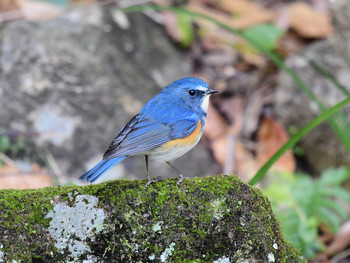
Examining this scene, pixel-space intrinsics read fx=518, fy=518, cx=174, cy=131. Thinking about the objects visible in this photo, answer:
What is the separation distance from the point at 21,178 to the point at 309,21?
5615 mm

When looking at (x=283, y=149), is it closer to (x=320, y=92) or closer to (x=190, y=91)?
(x=190, y=91)

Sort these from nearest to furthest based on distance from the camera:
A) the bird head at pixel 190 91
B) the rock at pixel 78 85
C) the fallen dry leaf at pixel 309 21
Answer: the bird head at pixel 190 91 < the rock at pixel 78 85 < the fallen dry leaf at pixel 309 21

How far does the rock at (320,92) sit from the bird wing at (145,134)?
3.91 meters

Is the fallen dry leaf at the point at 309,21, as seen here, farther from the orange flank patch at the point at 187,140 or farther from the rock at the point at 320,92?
the orange flank patch at the point at 187,140

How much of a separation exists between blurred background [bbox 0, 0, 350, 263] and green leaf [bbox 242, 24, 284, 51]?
0.08 ft

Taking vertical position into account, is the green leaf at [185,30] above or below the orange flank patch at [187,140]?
above

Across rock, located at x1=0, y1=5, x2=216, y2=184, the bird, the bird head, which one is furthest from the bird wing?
rock, located at x1=0, y1=5, x2=216, y2=184

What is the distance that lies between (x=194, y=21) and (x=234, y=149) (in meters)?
2.67

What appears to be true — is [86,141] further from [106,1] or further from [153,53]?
[106,1]

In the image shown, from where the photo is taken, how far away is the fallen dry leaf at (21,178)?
5.51 m

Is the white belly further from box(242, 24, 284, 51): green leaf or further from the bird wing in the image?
box(242, 24, 284, 51): green leaf

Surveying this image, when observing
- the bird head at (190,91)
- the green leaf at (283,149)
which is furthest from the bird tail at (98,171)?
the green leaf at (283,149)

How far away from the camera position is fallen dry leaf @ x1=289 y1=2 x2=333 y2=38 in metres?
8.59

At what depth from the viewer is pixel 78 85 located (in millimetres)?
6672
